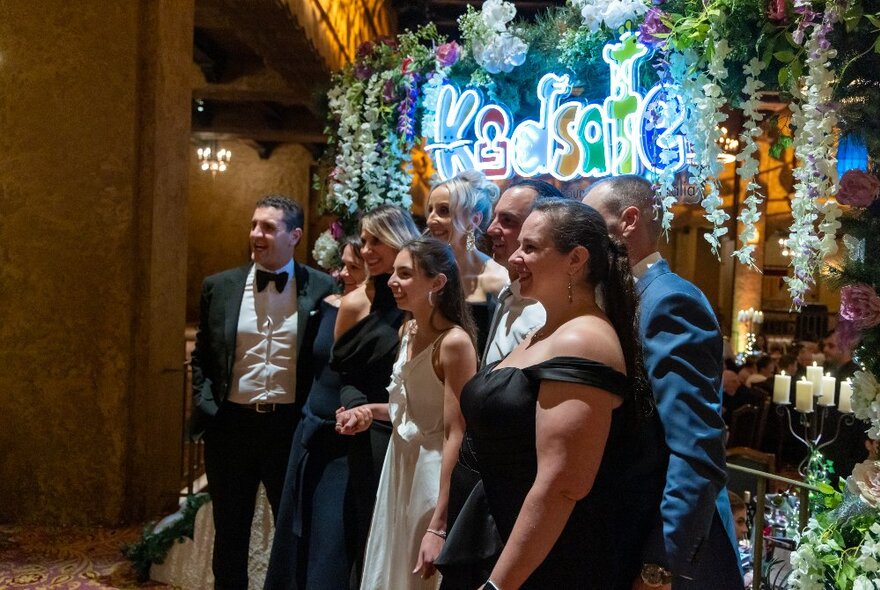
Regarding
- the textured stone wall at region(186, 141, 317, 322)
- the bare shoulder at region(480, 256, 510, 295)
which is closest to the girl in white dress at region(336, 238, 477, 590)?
the bare shoulder at region(480, 256, 510, 295)

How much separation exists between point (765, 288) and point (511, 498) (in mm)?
16203

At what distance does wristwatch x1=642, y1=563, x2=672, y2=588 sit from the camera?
1848mm

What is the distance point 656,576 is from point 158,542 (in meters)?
3.03

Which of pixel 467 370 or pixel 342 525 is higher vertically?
pixel 467 370

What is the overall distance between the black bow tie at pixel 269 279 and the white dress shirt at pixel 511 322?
121 centimetres

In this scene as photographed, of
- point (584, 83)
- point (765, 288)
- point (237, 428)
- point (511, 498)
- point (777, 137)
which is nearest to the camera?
point (511, 498)

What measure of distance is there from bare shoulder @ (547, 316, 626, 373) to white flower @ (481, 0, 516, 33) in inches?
133

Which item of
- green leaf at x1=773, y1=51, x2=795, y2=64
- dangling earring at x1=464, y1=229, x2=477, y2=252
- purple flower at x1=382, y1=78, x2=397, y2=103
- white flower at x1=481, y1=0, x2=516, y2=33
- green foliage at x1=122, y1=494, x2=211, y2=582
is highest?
white flower at x1=481, y1=0, x2=516, y2=33

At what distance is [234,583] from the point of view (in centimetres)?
351

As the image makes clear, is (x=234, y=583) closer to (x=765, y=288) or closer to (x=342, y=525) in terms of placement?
(x=342, y=525)

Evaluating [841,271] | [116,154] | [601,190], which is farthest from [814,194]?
[116,154]

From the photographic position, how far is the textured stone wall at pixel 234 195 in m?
14.7

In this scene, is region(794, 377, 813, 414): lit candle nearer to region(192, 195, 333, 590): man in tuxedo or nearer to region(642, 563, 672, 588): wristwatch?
region(192, 195, 333, 590): man in tuxedo

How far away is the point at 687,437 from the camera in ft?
6.19
